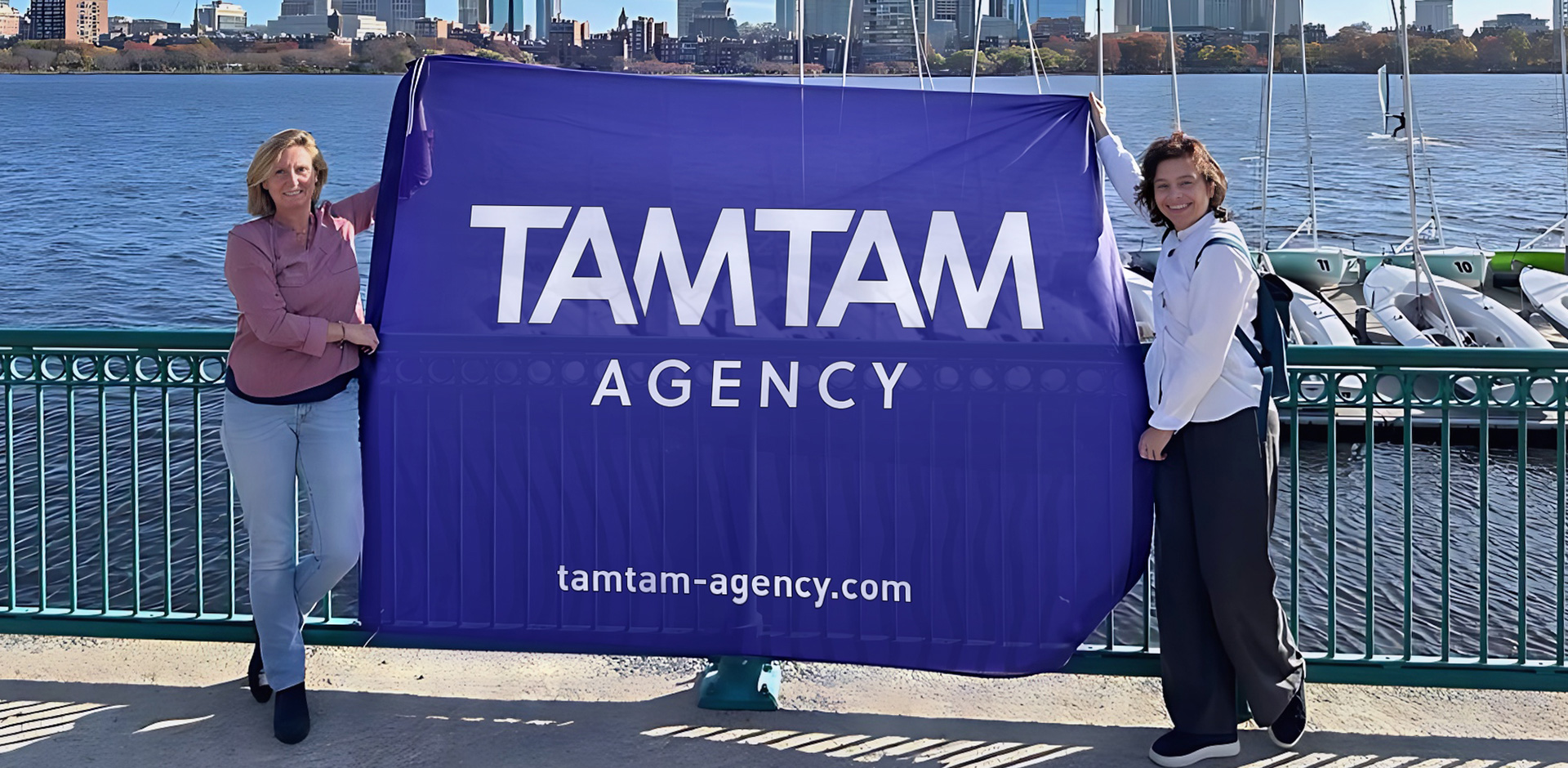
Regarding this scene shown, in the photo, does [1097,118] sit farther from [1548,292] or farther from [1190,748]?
[1548,292]

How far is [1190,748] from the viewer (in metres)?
4.05

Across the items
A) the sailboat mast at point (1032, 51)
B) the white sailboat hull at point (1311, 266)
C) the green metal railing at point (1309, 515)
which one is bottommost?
the green metal railing at point (1309, 515)

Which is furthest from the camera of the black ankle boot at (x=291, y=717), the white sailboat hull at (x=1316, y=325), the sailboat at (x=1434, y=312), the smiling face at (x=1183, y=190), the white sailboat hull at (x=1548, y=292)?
the white sailboat hull at (x=1548, y=292)

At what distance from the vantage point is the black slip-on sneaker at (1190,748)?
4.04 meters

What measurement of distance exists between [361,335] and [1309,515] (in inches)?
521

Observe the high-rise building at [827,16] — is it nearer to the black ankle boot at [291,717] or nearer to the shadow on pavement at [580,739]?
the shadow on pavement at [580,739]

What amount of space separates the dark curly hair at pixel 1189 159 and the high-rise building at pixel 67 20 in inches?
6300

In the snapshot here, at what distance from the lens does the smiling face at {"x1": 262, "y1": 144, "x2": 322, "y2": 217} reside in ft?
13.2

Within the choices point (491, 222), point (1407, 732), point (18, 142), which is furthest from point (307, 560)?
point (18, 142)

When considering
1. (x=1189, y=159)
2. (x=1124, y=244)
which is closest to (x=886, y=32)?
(x=1189, y=159)

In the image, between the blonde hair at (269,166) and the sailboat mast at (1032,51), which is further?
the sailboat mast at (1032,51)

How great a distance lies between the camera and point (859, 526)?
4211mm

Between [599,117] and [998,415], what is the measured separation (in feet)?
4.53

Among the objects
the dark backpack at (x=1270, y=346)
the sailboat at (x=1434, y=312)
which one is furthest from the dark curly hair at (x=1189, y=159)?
the sailboat at (x=1434, y=312)
